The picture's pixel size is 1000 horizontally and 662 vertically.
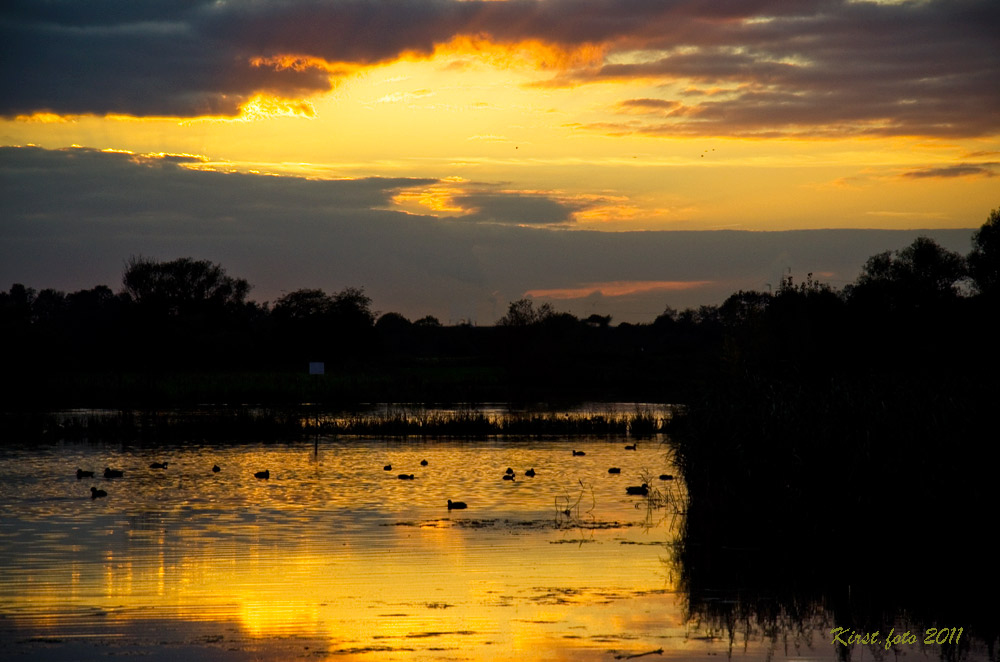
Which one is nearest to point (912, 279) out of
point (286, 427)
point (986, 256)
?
point (986, 256)

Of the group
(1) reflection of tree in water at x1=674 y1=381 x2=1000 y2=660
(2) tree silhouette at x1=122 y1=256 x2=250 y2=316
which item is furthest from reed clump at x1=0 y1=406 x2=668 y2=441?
(2) tree silhouette at x1=122 y1=256 x2=250 y2=316

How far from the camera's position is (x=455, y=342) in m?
130

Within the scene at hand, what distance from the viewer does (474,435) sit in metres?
42.2

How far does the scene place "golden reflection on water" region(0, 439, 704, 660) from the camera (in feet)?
37.3

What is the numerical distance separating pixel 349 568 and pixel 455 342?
114m

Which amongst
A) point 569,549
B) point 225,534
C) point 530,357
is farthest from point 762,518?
point 530,357

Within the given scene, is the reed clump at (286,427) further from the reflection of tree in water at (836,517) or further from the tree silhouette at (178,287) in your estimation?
the tree silhouette at (178,287)

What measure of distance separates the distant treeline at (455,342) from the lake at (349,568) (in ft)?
17.7

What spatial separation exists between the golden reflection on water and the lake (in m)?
0.04

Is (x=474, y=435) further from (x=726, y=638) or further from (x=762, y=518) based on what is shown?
(x=726, y=638)

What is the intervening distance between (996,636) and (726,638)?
313 cm

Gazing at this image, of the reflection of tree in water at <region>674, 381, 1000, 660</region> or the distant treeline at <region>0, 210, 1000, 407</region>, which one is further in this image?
the distant treeline at <region>0, 210, 1000, 407</region>

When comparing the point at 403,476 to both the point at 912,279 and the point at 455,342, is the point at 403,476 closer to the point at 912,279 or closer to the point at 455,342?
the point at 912,279

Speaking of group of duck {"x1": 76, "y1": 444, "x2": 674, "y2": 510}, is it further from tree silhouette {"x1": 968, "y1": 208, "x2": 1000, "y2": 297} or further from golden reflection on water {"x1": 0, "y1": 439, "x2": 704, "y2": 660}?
tree silhouette {"x1": 968, "y1": 208, "x2": 1000, "y2": 297}
